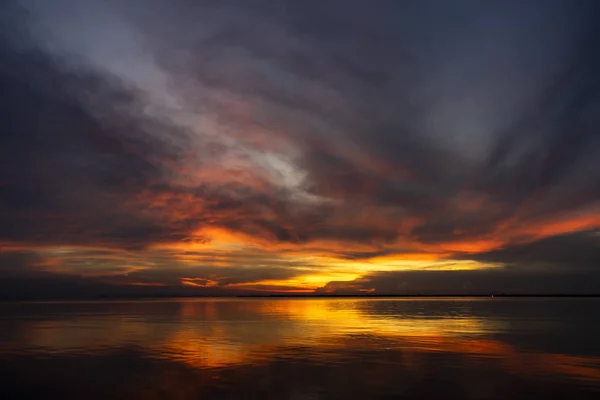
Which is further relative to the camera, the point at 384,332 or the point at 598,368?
the point at 384,332

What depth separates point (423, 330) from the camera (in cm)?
5644

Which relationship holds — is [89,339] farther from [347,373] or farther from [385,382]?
[385,382]

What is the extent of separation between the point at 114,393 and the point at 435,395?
15008 millimetres

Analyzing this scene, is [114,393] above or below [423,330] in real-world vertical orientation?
below

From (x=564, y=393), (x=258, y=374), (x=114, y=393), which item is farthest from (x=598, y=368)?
(x=114, y=393)

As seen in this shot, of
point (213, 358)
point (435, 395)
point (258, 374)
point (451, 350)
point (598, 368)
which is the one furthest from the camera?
point (451, 350)

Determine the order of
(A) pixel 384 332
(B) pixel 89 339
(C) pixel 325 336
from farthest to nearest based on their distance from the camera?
(A) pixel 384 332 < (C) pixel 325 336 < (B) pixel 89 339

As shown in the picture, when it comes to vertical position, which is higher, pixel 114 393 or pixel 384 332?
pixel 384 332

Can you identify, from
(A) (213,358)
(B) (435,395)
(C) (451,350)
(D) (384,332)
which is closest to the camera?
(B) (435,395)

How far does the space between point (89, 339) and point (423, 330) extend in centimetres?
3475

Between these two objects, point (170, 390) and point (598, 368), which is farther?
point (598, 368)

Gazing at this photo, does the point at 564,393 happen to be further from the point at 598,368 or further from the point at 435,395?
the point at 598,368

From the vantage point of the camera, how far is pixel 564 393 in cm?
2377

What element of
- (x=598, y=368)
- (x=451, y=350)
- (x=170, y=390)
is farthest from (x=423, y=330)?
(x=170, y=390)
